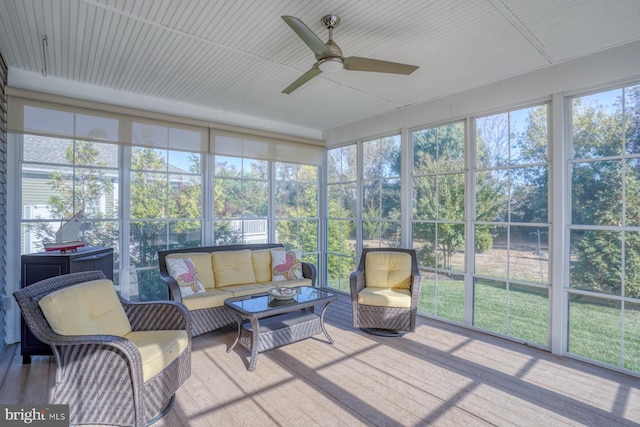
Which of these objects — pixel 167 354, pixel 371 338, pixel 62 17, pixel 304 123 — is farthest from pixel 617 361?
pixel 62 17

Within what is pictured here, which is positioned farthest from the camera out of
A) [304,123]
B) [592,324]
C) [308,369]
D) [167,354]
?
[304,123]

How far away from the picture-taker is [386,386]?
103 inches

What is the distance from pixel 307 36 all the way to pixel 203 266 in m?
2.98

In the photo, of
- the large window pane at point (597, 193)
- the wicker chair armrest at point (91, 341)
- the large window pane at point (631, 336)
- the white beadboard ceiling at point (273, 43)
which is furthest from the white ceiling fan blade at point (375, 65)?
the large window pane at point (631, 336)

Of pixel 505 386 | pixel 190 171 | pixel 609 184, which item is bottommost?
pixel 505 386

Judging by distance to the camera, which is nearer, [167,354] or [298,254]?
[167,354]

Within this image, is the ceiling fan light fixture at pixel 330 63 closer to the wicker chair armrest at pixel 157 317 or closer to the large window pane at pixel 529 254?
the wicker chair armrest at pixel 157 317

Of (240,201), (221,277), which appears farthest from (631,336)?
(240,201)

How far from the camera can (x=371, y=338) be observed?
3.61 metres

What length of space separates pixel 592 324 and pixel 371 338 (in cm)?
217

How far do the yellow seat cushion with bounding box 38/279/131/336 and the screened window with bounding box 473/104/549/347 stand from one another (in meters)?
3.80

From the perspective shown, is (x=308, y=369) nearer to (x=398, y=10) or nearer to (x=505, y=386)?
(x=505, y=386)

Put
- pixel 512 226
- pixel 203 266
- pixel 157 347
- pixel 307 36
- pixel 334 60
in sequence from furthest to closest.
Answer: pixel 203 266 < pixel 512 226 < pixel 334 60 < pixel 157 347 < pixel 307 36

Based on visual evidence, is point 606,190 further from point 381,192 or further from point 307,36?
point 307,36
